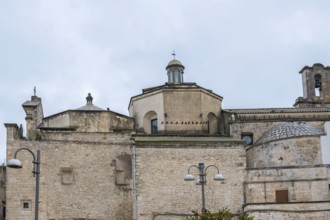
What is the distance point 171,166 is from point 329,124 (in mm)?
8323

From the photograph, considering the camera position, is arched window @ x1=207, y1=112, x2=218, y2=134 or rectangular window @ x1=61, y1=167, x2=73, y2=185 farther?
arched window @ x1=207, y1=112, x2=218, y2=134

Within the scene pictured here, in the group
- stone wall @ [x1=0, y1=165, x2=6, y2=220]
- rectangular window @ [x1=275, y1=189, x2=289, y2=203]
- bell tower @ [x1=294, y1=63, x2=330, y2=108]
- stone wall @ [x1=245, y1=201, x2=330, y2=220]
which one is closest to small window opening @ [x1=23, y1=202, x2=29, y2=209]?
stone wall @ [x1=0, y1=165, x2=6, y2=220]

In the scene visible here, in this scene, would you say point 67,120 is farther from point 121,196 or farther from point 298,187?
point 298,187

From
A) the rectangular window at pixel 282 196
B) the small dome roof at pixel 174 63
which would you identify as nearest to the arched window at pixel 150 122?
the small dome roof at pixel 174 63

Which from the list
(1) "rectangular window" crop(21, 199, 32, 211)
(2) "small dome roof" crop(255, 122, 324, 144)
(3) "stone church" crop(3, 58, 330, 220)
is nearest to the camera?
(1) "rectangular window" crop(21, 199, 32, 211)

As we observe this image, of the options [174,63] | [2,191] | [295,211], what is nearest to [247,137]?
[295,211]

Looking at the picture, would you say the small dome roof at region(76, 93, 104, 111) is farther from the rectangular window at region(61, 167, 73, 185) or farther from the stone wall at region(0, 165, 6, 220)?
the stone wall at region(0, 165, 6, 220)

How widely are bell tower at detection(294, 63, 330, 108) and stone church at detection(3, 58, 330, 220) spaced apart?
27.7 ft

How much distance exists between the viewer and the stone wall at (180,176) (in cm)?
2839

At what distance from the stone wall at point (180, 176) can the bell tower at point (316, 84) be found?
500 inches

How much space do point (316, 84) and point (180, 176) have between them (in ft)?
54.2

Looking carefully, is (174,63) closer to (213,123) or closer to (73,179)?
(213,123)

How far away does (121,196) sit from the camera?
98.3ft

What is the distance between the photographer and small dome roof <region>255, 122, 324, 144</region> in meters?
29.7
